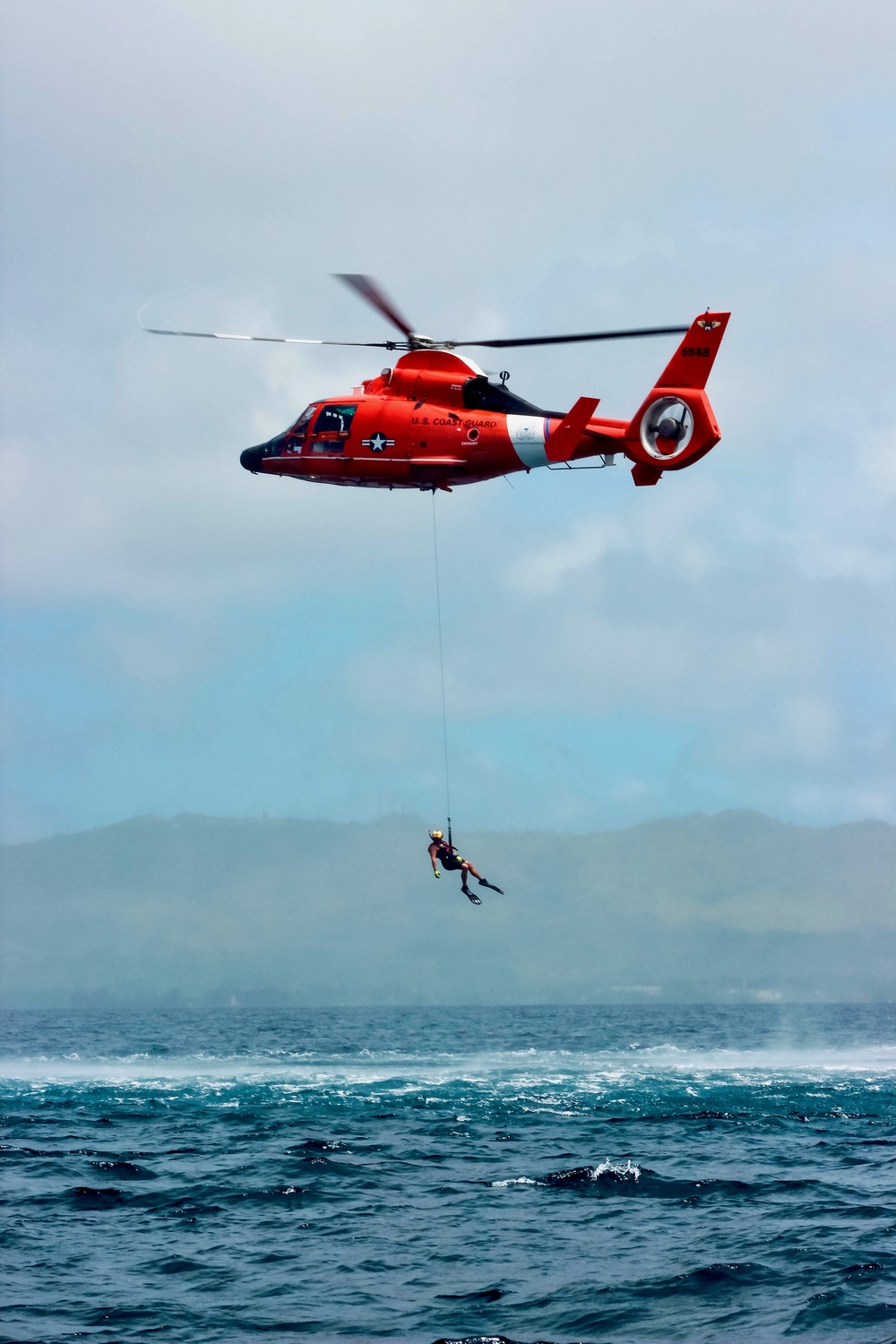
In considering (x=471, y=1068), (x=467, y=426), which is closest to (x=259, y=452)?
(x=467, y=426)

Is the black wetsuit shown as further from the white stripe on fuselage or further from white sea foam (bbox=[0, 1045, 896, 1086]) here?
white sea foam (bbox=[0, 1045, 896, 1086])

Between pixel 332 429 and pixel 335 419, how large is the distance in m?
0.25

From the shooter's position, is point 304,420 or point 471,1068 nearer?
point 304,420

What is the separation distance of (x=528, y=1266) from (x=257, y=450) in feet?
66.2

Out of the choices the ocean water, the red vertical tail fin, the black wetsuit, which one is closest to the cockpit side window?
the red vertical tail fin

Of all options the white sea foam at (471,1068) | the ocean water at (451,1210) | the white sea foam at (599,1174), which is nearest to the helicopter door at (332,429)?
the ocean water at (451,1210)

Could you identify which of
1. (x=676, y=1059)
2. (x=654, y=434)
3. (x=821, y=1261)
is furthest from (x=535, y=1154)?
(x=676, y=1059)

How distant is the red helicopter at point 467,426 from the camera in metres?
27.6

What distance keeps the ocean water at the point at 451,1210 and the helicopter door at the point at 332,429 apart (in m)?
17.4

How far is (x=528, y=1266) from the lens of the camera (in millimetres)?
22672

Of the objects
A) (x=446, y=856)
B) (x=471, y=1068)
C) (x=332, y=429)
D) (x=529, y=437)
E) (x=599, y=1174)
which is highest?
(x=332, y=429)

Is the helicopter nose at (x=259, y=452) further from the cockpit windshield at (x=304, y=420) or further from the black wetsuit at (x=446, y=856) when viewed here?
the black wetsuit at (x=446, y=856)

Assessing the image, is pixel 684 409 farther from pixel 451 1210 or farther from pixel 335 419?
pixel 451 1210

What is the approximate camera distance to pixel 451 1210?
1072 inches
